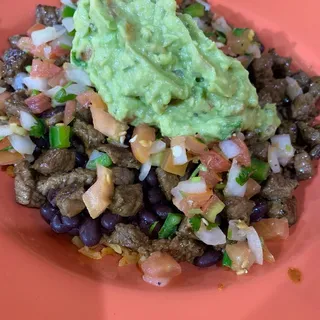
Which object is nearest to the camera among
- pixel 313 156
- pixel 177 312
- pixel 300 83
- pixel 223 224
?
pixel 177 312

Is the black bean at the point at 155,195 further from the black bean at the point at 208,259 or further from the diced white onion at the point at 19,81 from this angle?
the diced white onion at the point at 19,81

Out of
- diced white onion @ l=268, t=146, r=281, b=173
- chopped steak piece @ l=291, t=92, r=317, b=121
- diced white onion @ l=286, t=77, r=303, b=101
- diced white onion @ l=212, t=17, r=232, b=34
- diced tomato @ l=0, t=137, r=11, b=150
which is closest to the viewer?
diced tomato @ l=0, t=137, r=11, b=150

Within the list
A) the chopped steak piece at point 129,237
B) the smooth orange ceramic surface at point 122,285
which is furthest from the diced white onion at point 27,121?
the chopped steak piece at point 129,237

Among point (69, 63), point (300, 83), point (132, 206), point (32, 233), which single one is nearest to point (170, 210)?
point (132, 206)

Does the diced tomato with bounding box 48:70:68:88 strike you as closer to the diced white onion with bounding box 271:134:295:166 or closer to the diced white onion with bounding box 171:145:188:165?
the diced white onion with bounding box 171:145:188:165

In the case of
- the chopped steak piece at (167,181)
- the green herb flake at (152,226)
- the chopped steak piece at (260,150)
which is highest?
the chopped steak piece at (260,150)

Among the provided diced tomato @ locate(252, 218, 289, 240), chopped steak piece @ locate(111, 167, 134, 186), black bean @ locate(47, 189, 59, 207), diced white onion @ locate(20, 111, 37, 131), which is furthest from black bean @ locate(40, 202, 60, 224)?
diced tomato @ locate(252, 218, 289, 240)

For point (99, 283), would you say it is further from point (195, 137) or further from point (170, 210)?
point (195, 137)
